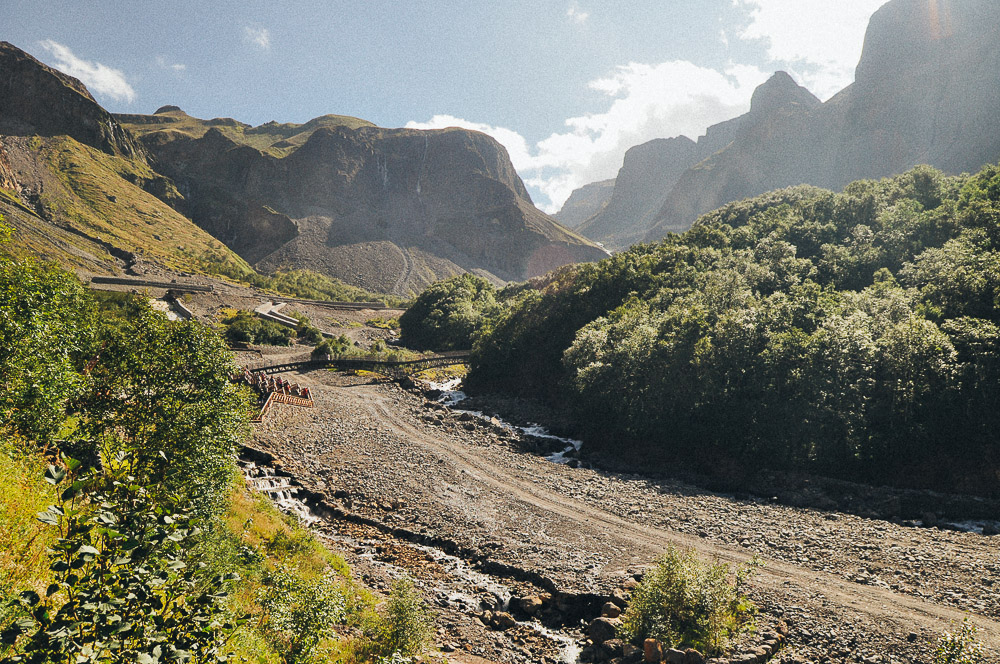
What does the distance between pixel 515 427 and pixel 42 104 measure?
230 metres

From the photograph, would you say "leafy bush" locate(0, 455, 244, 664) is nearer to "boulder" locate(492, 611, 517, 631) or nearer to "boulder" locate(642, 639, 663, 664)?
"boulder" locate(642, 639, 663, 664)

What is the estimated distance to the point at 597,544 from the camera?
87.6 ft

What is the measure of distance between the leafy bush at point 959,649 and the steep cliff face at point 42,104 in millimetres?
242011

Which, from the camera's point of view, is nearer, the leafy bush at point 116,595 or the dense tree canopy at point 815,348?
the leafy bush at point 116,595

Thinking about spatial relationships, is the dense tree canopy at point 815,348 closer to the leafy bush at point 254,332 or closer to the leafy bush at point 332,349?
the leafy bush at point 332,349

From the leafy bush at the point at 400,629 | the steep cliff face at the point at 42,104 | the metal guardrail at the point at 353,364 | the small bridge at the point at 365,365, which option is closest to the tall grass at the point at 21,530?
the leafy bush at the point at 400,629

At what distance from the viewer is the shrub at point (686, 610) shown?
17.1 meters

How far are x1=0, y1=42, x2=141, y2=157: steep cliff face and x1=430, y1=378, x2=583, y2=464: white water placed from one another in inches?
7735

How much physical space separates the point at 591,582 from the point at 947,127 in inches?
9367

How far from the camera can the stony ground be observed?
1878cm

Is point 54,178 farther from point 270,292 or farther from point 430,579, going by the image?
point 430,579

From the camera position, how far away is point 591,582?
74.2 feet

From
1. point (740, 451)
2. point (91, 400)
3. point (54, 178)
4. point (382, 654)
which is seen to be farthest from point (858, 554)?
point (54, 178)

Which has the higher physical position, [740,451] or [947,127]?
[947,127]
